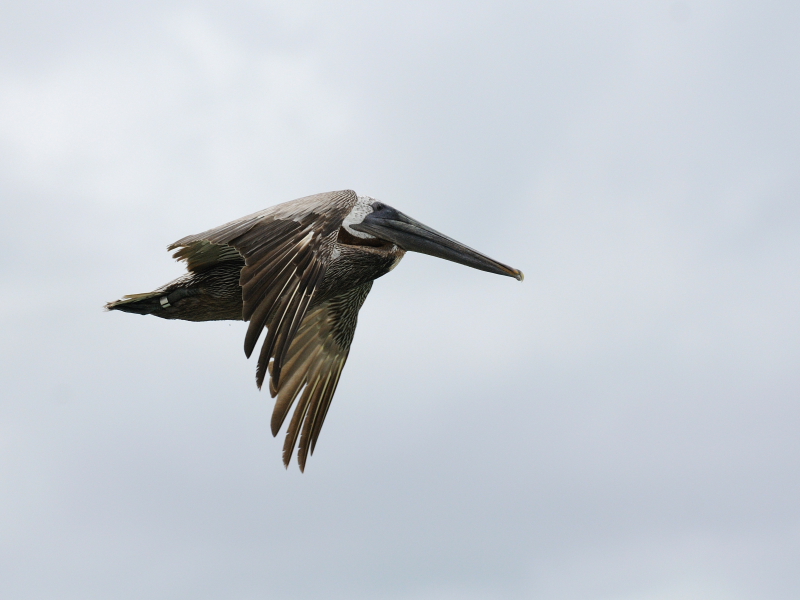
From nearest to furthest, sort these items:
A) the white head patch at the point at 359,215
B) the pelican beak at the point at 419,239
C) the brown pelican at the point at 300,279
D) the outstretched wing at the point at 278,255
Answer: the outstretched wing at the point at 278,255
the brown pelican at the point at 300,279
the white head patch at the point at 359,215
the pelican beak at the point at 419,239

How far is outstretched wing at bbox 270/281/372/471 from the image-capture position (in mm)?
14164

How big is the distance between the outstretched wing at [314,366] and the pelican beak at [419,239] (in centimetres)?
138

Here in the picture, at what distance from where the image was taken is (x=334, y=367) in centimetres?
1487

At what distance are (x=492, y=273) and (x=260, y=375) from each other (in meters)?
4.32

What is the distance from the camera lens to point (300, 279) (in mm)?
10789

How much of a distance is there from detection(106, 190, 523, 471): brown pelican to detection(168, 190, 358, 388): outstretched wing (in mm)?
11

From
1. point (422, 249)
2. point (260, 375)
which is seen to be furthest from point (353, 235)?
point (260, 375)

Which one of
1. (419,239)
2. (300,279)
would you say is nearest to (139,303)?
(300,279)

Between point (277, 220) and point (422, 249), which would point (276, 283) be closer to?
point (277, 220)

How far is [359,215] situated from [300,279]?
7.84 ft

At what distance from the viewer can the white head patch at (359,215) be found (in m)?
12.9

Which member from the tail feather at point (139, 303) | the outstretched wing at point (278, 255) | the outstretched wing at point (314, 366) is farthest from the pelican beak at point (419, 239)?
the tail feather at point (139, 303)

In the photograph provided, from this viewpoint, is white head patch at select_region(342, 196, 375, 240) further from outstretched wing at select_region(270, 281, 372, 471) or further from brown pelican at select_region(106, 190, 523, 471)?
outstretched wing at select_region(270, 281, 372, 471)

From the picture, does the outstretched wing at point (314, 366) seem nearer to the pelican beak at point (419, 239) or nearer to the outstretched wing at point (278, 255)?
the pelican beak at point (419, 239)
